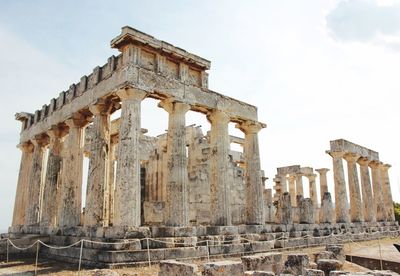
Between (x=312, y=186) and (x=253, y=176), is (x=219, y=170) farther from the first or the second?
(x=312, y=186)

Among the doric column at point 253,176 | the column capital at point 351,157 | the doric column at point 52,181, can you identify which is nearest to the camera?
the doric column at point 253,176

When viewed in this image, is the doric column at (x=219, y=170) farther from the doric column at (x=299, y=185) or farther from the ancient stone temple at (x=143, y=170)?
the doric column at (x=299, y=185)

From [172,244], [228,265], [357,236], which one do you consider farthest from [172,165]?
[357,236]

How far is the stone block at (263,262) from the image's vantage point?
851cm

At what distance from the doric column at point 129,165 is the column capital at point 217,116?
4.02 meters

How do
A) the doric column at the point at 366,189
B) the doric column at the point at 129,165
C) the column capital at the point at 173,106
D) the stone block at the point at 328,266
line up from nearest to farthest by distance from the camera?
the stone block at the point at 328,266, the doric column at the point at 129,165, the column capital at the point at 173,106, the doric column at the point at 366,189

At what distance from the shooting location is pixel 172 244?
11.6m

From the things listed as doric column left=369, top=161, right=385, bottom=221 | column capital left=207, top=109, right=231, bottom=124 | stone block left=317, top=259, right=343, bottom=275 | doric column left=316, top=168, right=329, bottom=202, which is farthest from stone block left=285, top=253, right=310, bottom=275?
doric column left=369, top=161, right=385, bottom=221

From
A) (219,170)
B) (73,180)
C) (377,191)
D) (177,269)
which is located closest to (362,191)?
(377,191)

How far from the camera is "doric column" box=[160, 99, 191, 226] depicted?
1298 centimetres

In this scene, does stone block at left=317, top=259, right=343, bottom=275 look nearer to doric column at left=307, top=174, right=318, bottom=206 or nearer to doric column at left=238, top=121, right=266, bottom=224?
doric column at left=238, top=121, right=266, bottom=224

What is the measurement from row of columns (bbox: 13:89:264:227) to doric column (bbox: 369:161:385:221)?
53.6ft

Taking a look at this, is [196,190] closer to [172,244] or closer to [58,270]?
[172,244]

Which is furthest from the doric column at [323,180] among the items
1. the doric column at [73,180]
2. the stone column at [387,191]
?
the doric column at [73,180]
